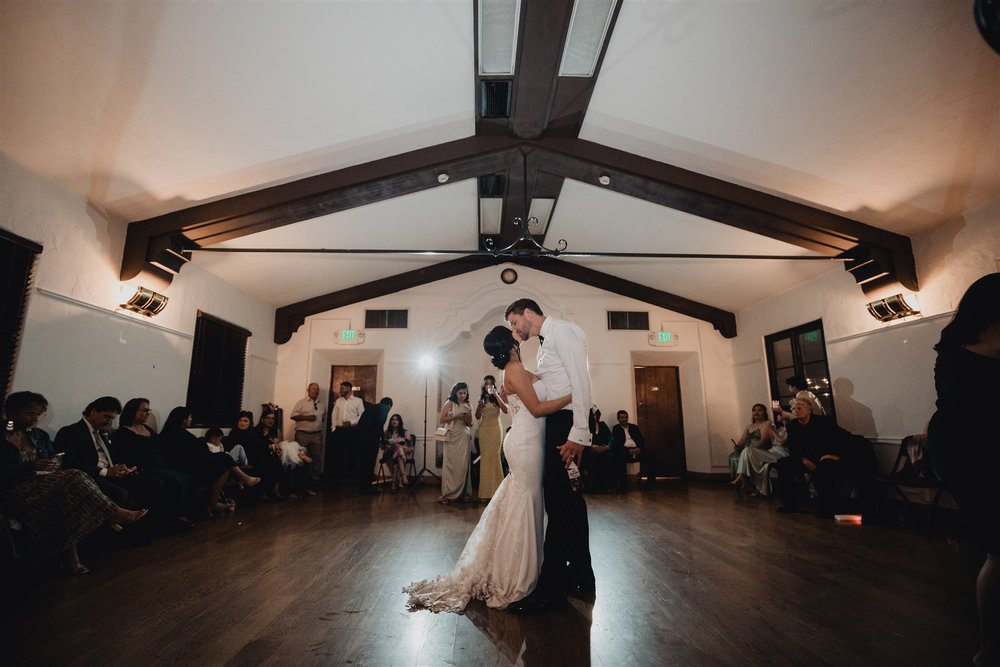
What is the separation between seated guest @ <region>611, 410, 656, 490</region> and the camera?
24.2 feet

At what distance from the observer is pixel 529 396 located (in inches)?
88.8

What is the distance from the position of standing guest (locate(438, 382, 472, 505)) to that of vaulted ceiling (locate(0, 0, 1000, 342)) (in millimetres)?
2319

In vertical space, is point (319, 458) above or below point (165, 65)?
below

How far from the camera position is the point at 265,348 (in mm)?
7465

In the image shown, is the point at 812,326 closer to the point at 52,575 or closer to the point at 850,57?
the point at 850,57

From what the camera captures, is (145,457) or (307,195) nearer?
(145,457)

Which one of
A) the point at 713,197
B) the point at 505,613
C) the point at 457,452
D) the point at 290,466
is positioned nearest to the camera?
the point at 505,613

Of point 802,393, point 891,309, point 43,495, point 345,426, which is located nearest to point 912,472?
point 802,393

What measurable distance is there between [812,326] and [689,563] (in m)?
5.01

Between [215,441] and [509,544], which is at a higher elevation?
[215,441]

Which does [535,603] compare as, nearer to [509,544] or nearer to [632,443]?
[509,544]

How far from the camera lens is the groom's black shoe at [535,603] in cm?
205

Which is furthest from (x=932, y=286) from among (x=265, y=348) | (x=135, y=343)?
(x=265, y=348)

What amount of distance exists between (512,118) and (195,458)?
4.65 m
